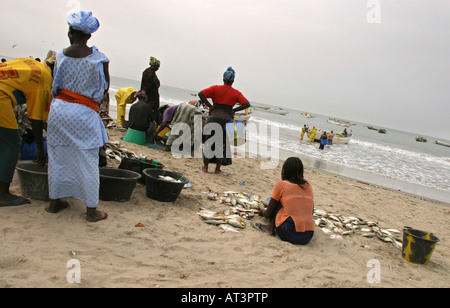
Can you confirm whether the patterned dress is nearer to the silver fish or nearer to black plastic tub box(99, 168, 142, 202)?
black plastic tub box(99, 168, 142, 202)

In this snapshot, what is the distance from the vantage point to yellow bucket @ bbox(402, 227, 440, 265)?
3.84m

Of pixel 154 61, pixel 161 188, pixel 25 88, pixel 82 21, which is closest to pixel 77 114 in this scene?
pixel 25 88

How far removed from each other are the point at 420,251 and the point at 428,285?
635 millimetres

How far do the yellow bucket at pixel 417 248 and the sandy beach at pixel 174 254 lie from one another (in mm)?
94

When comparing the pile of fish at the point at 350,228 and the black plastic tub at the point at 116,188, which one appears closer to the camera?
the black plastic tub at the point at 116,188

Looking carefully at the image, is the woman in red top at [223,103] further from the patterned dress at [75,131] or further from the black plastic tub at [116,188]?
the patterned dress at [75,131]

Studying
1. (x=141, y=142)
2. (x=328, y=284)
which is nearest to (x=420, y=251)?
(x=328, y=284)

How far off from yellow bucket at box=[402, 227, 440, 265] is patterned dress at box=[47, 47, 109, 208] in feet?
12.3

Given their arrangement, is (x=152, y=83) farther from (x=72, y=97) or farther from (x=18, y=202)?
(x=18, y=202)

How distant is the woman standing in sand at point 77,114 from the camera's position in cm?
288

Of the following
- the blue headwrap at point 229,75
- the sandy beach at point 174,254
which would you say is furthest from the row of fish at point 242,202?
the blue headwrap at point 229,75

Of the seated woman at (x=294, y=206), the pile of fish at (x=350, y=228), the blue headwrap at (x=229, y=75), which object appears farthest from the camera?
the blue headwrap at (x=229, y=75)
